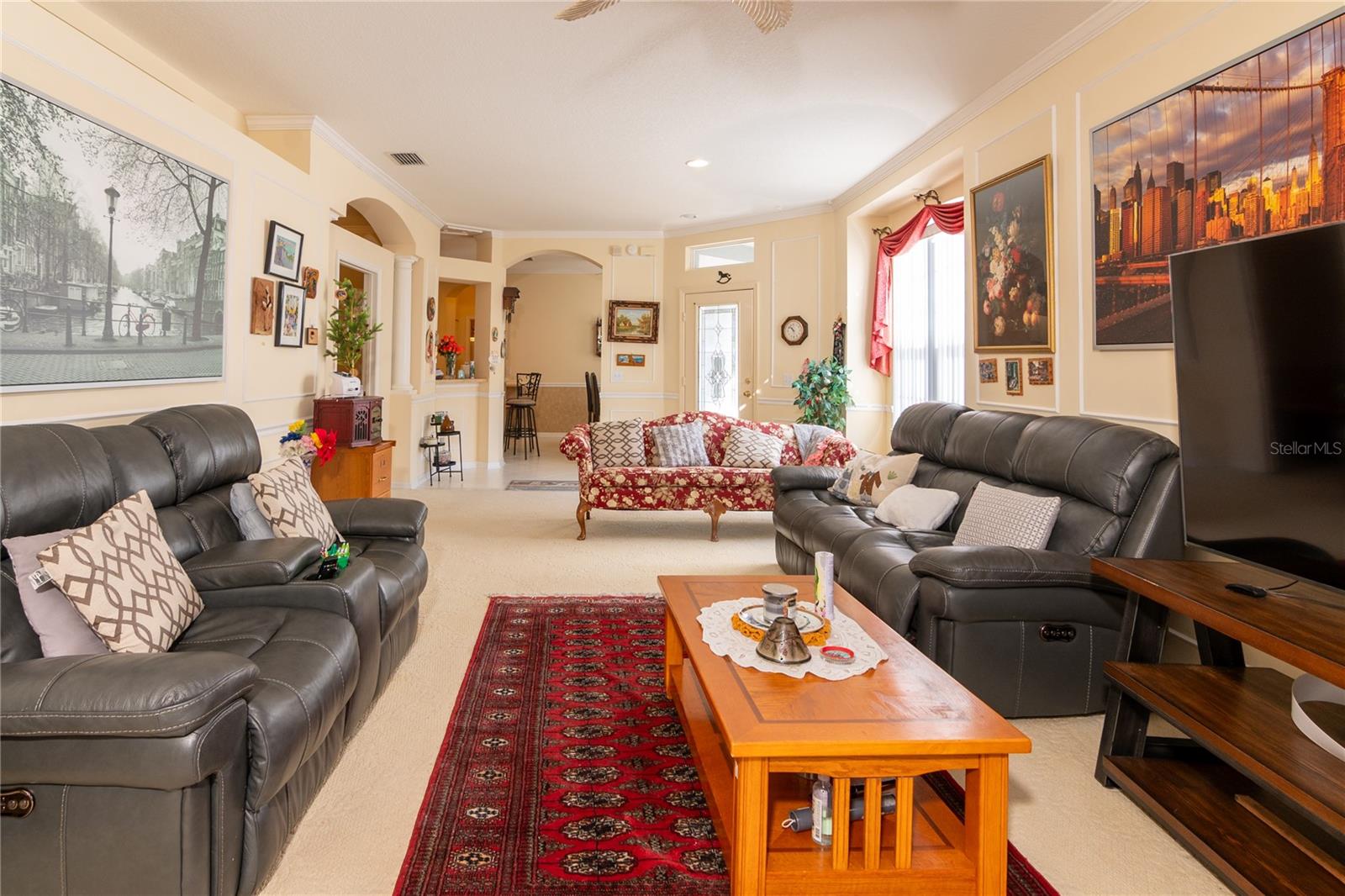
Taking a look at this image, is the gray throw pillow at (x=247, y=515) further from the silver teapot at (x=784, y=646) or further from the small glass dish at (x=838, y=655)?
the small glass dish at (x=838, y=655)

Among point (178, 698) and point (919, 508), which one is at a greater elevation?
point (919, 508)

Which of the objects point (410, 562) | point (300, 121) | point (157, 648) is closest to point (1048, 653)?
point (410, 562)

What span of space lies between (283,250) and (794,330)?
4.76 meters

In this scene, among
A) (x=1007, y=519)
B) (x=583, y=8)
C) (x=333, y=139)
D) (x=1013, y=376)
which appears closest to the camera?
(x=583, y=8)

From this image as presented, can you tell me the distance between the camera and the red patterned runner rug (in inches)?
70.0

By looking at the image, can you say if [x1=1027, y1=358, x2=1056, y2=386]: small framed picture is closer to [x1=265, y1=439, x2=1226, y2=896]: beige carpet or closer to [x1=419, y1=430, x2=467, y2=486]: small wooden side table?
[x1=265, y1=439, x2=1226, y2=896]: beige carpet

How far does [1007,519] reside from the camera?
3.12 metres

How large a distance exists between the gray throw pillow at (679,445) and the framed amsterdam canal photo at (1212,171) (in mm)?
3190

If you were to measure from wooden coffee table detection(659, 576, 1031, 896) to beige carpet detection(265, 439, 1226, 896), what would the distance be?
0.37 metres

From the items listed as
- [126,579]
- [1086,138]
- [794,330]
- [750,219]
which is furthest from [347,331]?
[1086,138]

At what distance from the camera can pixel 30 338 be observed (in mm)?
3027

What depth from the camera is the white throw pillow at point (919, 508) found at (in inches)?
148

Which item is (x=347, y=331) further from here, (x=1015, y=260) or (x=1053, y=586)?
(x=1053, y=586)

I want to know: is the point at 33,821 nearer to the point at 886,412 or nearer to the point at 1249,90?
the point at 1249,90
